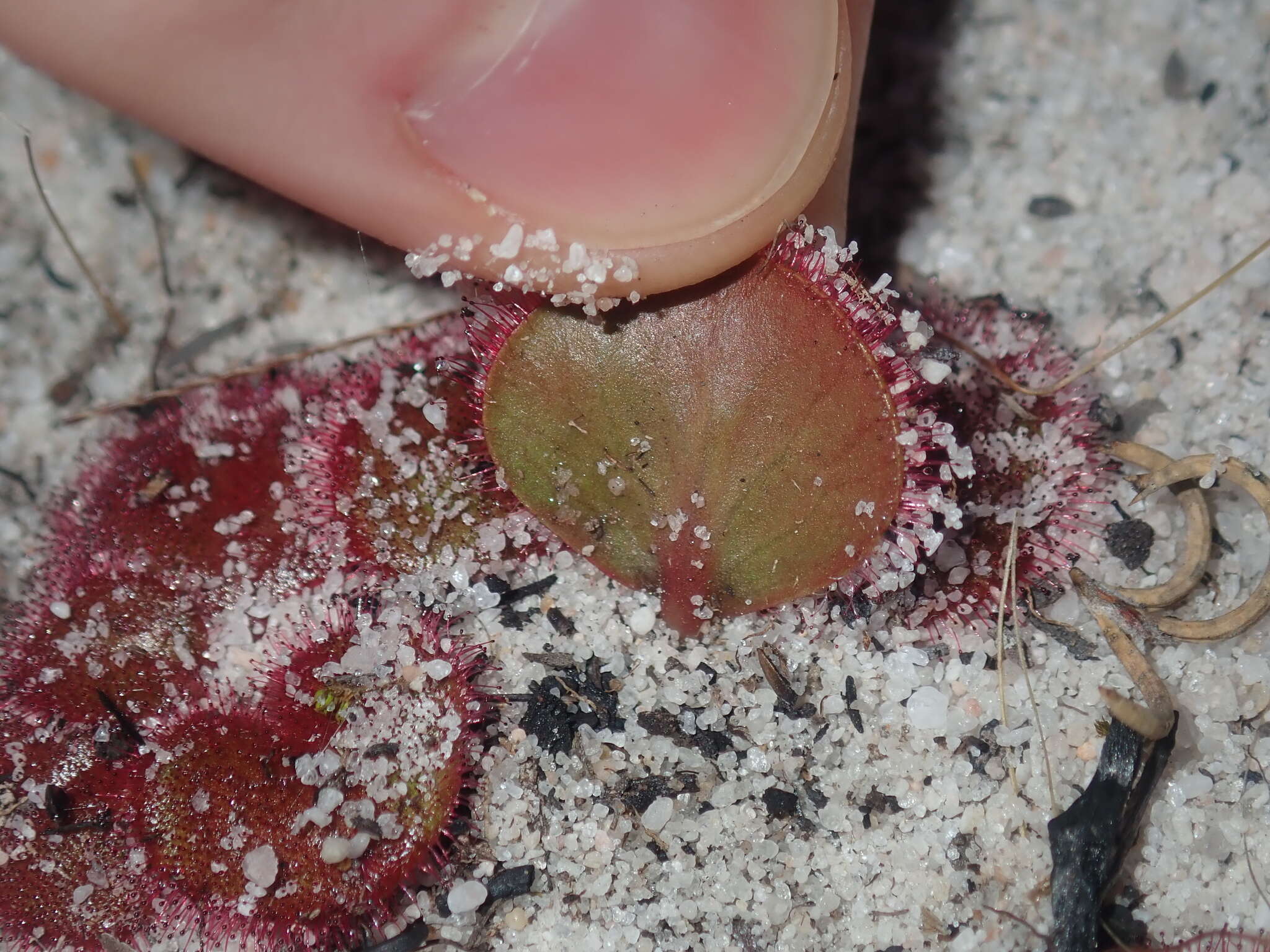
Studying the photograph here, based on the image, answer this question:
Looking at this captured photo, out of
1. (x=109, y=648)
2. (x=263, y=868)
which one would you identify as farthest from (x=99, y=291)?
(x=263, y=868)

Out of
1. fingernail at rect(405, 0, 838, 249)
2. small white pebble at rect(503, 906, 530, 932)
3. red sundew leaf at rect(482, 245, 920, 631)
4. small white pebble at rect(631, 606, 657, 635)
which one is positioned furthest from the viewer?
small white pebble at rect(631, 606, 657, 635)

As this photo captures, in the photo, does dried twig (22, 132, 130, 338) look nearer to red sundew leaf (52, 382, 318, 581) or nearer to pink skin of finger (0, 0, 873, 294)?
red sundew leaf (52, 382, 318, 581)

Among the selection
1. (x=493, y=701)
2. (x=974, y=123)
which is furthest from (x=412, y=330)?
(x=974, y=123)

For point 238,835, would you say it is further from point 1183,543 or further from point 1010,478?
point 1183,543

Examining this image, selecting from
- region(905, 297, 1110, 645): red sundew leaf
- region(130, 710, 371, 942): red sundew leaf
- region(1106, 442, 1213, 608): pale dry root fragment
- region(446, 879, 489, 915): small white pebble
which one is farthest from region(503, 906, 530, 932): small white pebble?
region(1106, 442, 1213, 608): pale dry root fragment

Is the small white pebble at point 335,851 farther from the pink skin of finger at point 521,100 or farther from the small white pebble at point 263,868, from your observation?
the pink skin of finger at point 521,100

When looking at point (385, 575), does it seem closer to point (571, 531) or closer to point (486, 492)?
point (486, 492)
